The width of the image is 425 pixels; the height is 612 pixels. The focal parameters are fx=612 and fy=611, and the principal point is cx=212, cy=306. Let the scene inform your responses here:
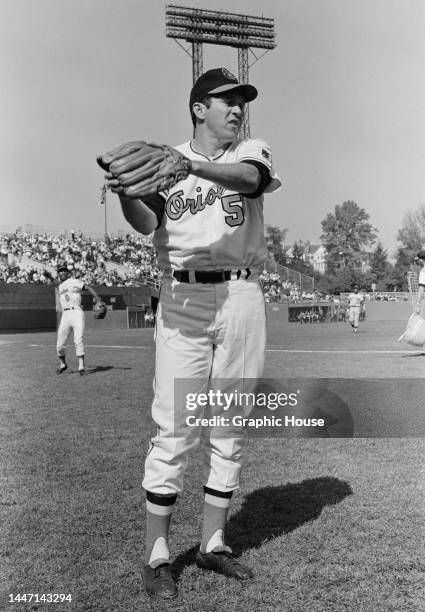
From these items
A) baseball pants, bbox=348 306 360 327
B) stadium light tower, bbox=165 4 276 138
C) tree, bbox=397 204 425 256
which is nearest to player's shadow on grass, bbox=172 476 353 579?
baseball pants, bbox=348 306 360 327

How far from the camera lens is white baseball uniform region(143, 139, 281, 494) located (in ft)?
8.43

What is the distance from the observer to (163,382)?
8.45 ft

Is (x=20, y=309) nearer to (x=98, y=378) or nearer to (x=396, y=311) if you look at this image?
(x=98, y=378)

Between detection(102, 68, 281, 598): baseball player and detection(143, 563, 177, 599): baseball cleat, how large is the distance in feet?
0.05

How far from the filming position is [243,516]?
3262 millimetres

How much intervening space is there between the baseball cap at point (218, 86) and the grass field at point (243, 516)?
6.62 ft

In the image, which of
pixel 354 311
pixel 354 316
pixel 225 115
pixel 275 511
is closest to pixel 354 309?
pixel 354 311

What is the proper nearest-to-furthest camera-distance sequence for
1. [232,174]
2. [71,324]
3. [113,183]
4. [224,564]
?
[113,183] → [232,174] → [224,564] → [71,324]

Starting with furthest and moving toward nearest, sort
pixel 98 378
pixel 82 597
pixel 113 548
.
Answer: pixel 98 378, pixel 113 548, pixel 82 597

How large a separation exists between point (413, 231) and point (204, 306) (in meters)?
54.0

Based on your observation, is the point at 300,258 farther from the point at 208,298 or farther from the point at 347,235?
the point at 208,298

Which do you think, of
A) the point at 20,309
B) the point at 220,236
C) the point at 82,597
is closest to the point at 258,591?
the point at 82,597

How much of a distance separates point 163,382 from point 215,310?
0.37 m

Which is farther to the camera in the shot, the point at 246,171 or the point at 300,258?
the point at 300,258
